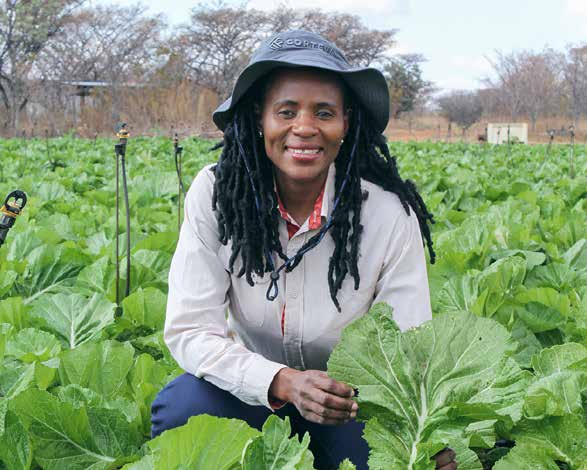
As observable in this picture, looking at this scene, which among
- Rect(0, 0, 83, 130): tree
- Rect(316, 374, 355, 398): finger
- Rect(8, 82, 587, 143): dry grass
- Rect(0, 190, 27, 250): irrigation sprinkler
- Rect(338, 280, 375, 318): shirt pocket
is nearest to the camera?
Rect(316, 374, 355, 398): finger

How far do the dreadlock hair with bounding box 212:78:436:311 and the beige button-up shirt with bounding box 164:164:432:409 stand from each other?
1.5 inches

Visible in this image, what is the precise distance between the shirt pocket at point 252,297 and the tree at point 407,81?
142ft

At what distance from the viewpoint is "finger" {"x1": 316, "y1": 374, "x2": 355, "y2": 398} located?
168 cm

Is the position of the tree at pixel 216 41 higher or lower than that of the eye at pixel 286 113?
higher

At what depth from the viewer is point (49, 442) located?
1899 millimetres

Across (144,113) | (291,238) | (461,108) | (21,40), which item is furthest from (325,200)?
(461,108)

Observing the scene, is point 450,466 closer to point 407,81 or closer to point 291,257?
point 291,257

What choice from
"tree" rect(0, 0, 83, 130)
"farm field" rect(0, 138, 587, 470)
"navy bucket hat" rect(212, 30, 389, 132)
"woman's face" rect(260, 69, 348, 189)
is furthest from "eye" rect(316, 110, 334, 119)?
"tree" rect(0, 0, 83, 130)

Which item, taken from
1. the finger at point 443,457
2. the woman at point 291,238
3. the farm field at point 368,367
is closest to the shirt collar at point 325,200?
the woman at point 291,238

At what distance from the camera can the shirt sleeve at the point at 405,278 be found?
6.90ft

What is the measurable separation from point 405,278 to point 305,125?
501 millimetres

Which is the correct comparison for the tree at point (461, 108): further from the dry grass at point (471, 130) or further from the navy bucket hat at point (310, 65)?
the navy bucket hat at point (310, 65)

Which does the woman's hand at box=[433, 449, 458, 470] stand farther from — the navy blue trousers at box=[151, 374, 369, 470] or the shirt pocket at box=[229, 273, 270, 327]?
the shirt pocket at box=[229, 273, 270, 327]

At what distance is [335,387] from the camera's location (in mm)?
1701
